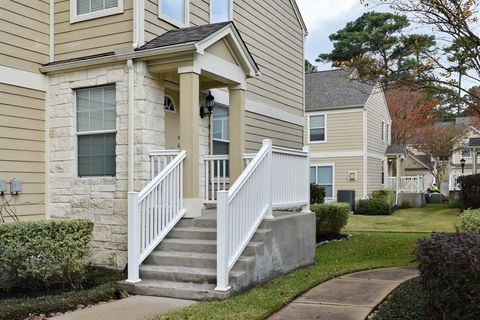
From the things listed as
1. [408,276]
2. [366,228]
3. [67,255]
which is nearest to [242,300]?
[67,255]

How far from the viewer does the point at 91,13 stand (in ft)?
26.1

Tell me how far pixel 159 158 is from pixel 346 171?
17.6 metres

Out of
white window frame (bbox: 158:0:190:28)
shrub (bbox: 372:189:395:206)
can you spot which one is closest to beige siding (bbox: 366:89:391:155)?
shrub (bbox: 372:189:395:206)

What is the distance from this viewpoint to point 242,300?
17.6ft

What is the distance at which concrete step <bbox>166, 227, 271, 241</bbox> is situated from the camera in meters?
6.52

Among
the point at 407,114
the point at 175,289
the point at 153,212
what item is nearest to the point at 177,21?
the point at 153,212

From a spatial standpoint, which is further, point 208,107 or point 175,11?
point 208,107

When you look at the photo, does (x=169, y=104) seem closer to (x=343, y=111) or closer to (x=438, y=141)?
(x=343, y=111)

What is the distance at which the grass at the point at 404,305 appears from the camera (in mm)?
4703

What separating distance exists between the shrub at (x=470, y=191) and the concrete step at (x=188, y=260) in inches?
465

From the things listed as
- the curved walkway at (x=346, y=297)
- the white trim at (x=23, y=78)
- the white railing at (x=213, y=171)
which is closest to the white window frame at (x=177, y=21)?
the white trim at (x=23, y=78)

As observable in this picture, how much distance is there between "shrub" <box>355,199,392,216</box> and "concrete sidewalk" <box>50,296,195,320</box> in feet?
54.1

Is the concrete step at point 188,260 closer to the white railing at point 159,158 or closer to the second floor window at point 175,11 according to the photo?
the white railing at point 159,158

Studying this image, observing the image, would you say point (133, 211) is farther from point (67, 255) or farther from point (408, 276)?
point (408, 276)
